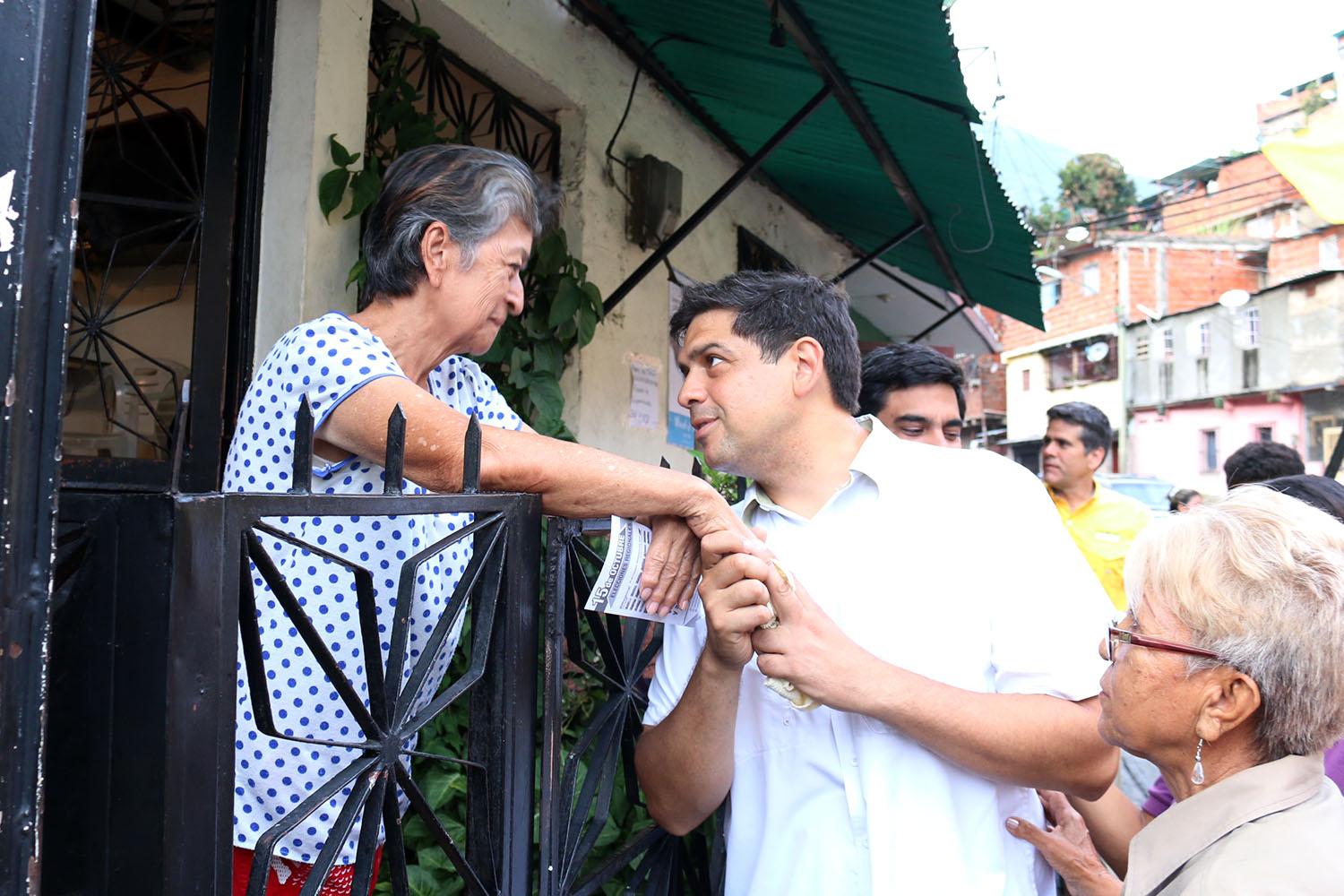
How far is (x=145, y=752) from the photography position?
0.92 metres

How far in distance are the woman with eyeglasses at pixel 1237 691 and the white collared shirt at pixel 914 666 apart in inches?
5.8

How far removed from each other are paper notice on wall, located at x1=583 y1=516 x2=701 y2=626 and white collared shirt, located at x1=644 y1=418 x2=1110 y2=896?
375mm

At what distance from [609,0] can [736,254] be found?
2.41 m

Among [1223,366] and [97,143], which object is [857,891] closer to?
[97,143]

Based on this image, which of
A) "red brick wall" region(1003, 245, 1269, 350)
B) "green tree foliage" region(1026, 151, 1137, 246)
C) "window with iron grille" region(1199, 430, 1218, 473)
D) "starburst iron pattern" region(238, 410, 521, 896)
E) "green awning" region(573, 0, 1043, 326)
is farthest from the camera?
"green tree foliage" region(1026, 151, 1137, 246)

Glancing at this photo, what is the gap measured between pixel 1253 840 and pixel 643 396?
3.80 metres

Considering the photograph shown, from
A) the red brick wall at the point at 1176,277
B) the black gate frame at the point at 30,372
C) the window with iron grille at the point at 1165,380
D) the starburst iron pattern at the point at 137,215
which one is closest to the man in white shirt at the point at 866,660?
the black gate frame at the point at 30,372

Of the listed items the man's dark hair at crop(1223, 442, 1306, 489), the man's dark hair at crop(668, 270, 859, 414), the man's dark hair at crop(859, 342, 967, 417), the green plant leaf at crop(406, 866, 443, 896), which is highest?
the man's dark hair at crop(859, 342, 967, 417)

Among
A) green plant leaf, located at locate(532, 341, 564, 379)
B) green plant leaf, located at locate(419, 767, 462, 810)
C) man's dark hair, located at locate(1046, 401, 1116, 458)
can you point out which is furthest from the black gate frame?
man's dark hair, located at locate(1046, 401, 1116, 458)

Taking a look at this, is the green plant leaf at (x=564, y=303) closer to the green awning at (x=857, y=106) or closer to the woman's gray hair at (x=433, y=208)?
the green awning at (x=857, y=106)

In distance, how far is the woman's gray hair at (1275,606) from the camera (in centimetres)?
124

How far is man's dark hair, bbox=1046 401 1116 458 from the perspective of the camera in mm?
4816

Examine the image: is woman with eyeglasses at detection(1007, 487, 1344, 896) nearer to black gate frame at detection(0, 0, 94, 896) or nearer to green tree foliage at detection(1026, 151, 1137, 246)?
black gate frame at detection(0, 0, 94, 896)

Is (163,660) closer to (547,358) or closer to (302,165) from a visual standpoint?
(302,165)
